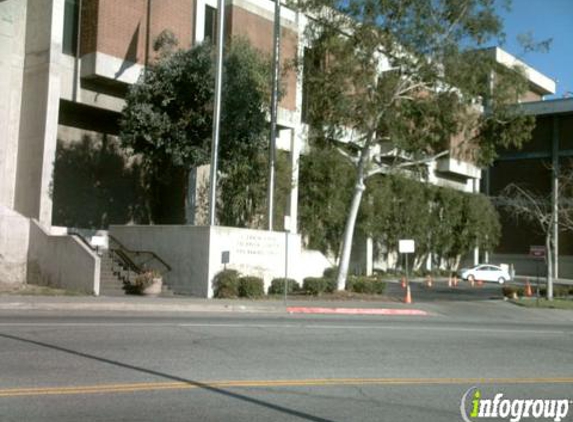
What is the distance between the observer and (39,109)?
27.6m

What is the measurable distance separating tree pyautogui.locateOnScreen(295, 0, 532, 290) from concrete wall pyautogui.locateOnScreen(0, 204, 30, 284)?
1191cm

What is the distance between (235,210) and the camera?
107 ft

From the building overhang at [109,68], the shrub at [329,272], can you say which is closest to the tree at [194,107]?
the building overhang at [109,68]

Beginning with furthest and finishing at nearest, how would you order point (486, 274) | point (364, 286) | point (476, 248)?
point (476, 248), point (486, 274), point (364, 286)

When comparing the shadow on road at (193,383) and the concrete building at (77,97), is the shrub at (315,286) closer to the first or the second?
the concrete building at (77,97)

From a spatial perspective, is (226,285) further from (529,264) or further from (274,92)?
(529,264)

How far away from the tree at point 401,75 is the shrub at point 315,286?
1041mm

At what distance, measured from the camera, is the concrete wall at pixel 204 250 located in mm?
25625

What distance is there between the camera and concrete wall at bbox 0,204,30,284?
2578 centimetres

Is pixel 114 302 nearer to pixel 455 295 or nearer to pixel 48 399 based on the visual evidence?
pixel 48 399

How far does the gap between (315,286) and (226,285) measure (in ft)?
13.8

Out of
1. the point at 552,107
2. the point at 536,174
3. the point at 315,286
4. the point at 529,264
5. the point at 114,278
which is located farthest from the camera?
the point at 536,174

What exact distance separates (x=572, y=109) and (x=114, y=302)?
A: 54.0m

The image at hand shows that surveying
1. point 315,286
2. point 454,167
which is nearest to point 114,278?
point 315,286
